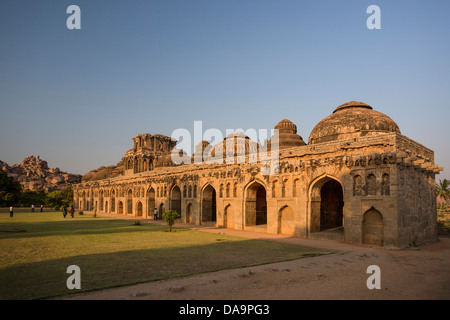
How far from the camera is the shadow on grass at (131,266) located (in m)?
7.43

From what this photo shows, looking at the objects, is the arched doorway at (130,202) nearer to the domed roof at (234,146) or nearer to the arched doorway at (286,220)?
the domed roof at (234,146)

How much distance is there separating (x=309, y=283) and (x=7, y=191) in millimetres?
54521

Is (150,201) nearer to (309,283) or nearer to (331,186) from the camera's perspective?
(331,186)

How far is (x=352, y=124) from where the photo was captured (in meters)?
21.2

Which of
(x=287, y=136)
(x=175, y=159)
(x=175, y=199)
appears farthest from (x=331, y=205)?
(x=175, y=159)

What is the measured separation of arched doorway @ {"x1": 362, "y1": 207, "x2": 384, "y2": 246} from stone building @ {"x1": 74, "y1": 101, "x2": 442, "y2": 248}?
0.16 ft

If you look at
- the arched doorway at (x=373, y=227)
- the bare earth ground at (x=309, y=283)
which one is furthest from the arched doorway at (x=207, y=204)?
the bare earth ground at (x=309, y=283)

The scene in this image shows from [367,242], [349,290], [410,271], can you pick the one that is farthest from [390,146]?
[349,290]

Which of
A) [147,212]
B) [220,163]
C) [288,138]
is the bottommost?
[147,212]

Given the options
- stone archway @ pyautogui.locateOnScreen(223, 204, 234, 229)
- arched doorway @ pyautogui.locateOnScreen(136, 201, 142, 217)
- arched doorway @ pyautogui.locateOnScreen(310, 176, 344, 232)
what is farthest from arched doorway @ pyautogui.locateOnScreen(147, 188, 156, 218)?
arched doorway @ pyautogui.locateOnScreen(310, 176, 344, 232)
